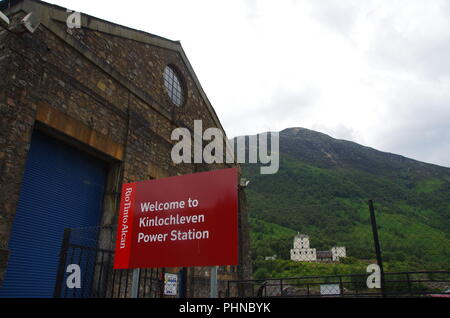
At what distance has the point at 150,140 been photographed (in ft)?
Answer: 34.7

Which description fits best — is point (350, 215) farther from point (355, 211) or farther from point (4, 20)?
point (4, 20)

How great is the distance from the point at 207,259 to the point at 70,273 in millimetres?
4954

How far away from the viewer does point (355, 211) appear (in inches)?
2021

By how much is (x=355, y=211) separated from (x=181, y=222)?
170ft

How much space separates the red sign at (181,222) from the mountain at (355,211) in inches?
375

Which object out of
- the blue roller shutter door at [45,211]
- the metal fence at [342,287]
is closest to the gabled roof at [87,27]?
the blue roller shutter door at [45,211]

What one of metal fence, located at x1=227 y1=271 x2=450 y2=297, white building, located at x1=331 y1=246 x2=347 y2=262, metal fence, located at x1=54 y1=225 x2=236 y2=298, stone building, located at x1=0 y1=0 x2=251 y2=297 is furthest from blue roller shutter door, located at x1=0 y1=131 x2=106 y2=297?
white building, located at x1=331 y1=246 x2=347 y2=262

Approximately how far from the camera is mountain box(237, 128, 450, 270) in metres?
35.8

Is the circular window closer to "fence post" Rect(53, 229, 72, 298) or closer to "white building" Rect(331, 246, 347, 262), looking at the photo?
"fence post" Rect(53, 229, 72, 298)

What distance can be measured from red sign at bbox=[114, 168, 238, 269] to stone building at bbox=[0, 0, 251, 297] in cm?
316
